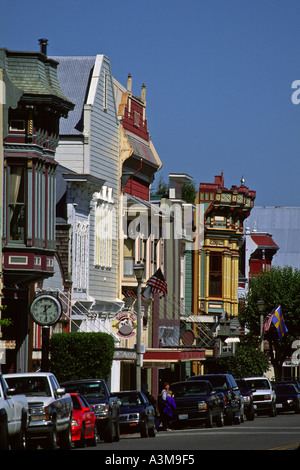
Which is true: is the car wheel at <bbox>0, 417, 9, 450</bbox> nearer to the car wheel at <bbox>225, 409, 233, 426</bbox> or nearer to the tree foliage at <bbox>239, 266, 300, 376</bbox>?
the car wheel at <bbox>225, 409, 233, 426</bbox>

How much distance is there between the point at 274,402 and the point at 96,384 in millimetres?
21741

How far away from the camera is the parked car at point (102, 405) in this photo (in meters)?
30.5

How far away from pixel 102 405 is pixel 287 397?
26.6m

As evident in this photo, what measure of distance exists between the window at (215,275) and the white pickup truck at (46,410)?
4671 centimetres

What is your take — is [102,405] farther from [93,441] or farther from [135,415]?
[135,415]

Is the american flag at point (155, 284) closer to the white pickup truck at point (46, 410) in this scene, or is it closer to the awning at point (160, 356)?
the awning at point (160, 356)

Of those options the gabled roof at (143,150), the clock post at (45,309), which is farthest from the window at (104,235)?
the clock post at (45,309)

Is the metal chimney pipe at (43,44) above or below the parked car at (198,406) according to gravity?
above

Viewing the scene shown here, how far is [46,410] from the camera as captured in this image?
24641 mm

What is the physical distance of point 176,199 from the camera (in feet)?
216

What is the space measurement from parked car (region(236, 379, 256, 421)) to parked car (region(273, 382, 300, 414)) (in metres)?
5.81
